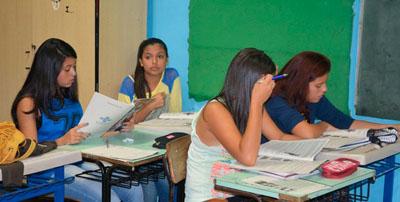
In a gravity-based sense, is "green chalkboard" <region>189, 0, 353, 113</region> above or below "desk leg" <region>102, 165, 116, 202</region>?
above

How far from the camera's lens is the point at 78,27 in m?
4.12

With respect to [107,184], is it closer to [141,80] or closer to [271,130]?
[271,130]

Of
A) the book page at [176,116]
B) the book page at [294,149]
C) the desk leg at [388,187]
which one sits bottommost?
the desk leg at [388,187]

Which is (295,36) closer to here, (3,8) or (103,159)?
(103,159)

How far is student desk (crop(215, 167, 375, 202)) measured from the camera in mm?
1671

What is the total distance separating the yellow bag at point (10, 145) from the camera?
1.87 meters

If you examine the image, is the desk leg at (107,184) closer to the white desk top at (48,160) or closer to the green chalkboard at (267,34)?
the white desk top at (48,160)

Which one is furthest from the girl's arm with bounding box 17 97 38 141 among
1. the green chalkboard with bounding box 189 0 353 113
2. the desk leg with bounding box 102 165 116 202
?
the green chalkboard with bounding box 189 0 353 113

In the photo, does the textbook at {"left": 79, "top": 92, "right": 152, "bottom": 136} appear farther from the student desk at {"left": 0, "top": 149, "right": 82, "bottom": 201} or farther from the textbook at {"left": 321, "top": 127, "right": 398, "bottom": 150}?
the textbook at {"left": 321, "top": 127, "right": 398, "bottom": 150}

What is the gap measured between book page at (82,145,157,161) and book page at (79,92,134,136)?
10cm

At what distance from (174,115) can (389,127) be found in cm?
129

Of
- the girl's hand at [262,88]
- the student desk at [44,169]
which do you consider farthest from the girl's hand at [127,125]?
the girl's hand at [262,88]

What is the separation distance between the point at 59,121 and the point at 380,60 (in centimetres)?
183

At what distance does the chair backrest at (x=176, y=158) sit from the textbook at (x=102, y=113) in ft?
1.36
